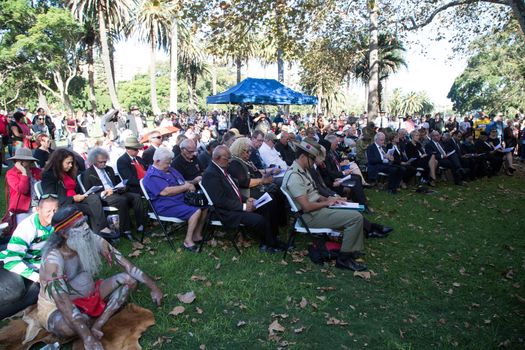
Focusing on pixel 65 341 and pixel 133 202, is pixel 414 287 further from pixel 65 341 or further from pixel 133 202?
pixel 133 202

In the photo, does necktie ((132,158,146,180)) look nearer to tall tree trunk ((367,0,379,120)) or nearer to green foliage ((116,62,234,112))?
tall tree trunk ((367,0,379,120))

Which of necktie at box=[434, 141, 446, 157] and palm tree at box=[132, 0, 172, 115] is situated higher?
palm tree at box=[132, 0, 172, 115]

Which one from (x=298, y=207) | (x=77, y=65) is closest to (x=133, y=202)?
(x=298, y=207)

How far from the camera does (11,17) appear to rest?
25969 mm

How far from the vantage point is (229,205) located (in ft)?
18.0

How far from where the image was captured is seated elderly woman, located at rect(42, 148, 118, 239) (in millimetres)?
5344

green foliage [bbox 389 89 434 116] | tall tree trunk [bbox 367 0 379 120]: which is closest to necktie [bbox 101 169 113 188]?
tall tree trunk [bbox 367 0 379 120]

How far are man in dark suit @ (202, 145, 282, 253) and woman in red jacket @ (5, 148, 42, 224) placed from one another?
2335 millimetres

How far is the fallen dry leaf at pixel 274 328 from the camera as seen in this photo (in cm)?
372

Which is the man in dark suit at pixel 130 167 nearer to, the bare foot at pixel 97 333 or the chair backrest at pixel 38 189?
the chair backrest at pixel 38 189

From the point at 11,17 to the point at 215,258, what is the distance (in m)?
28.5

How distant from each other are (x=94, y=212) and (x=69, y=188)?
0.49 meters

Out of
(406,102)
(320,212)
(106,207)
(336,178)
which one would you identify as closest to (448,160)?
(336,178)

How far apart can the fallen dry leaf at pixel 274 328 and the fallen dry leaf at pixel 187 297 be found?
0.94 m
